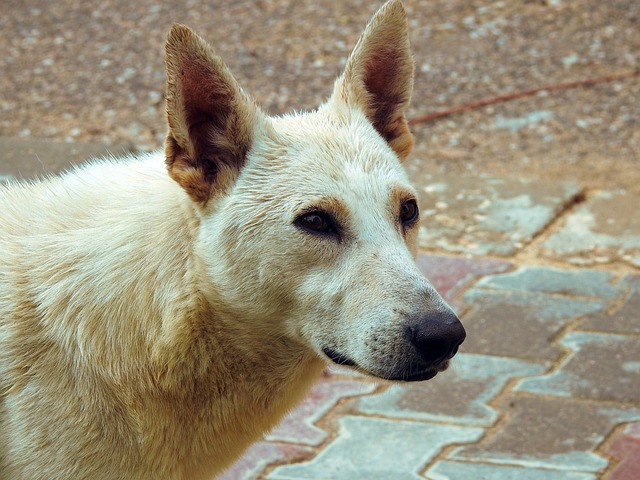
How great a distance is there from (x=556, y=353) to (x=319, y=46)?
5.11 m

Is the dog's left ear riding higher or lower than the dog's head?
higher

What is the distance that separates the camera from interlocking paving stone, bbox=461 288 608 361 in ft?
16.5

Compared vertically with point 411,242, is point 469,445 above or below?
below

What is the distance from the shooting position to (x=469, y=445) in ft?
14.0

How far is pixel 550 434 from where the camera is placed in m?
4.32

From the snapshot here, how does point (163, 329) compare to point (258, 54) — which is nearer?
point (163, 329)

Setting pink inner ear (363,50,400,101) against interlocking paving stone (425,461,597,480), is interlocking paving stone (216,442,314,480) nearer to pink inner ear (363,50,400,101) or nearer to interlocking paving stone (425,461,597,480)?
interlocking paving stone (425,461,597,480)

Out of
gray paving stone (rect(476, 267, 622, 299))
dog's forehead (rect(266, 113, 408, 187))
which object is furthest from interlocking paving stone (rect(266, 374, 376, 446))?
dog's forehead (rect(266, 113, 408, 187))

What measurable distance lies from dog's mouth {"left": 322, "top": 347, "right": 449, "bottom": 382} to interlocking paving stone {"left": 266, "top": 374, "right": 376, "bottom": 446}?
1.14 metres

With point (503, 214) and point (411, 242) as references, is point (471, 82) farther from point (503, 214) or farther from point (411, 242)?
point (411, 242)

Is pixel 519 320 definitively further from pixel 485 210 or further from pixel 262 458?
pixel 262 458

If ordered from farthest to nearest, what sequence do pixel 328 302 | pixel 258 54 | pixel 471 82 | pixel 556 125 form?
pixel 258 54, pixel 471 82, pixel 556 125, pixel 328 302

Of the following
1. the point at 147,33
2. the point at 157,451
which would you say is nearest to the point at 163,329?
the point at 157,451

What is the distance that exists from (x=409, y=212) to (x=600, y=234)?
3.30m
